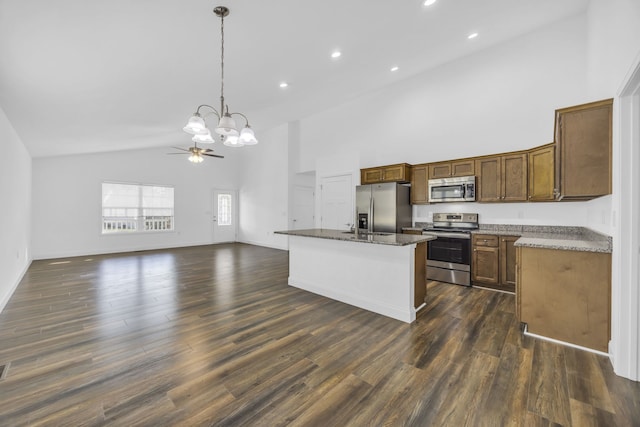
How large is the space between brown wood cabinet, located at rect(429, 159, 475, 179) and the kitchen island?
1928mm

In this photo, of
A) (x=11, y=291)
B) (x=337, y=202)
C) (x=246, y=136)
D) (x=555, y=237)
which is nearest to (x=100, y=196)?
(x=11, y=291)

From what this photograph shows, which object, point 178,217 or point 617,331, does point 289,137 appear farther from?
point 617,331

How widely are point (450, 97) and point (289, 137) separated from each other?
435cm

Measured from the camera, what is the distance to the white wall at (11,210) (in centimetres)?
339

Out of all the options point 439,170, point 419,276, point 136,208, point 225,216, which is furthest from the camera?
point 225,216

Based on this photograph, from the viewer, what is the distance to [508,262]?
13.0 ft

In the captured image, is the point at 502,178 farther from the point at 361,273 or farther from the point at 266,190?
the point at 266,190

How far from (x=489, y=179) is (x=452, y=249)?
1.30 metres

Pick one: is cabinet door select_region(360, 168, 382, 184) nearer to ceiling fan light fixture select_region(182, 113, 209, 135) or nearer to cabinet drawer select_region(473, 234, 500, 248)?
cabinet drawer select_region(473, 234, 500, 248)

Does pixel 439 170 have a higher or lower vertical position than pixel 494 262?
higher

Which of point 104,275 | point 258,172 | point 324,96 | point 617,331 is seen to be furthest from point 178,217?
point 617,331

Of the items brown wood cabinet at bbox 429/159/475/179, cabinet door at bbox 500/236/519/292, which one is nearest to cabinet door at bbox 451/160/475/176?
brown wood cabinet at bbox 429/159/475/179

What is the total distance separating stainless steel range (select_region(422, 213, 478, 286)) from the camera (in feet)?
14.2

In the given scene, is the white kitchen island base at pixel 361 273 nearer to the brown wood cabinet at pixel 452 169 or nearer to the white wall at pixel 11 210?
the brown wood cabinet at pixel 452 169
